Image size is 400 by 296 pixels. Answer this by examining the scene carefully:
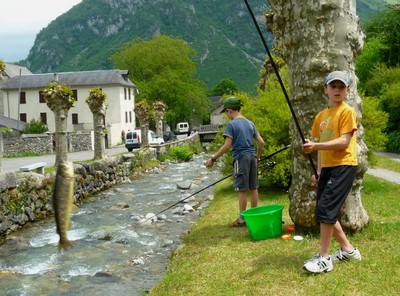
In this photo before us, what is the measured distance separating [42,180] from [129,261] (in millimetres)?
7246

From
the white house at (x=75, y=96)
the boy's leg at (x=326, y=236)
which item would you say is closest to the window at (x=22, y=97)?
the white house at (x=75, y=96)

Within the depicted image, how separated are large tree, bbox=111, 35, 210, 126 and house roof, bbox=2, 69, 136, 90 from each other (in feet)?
24.8

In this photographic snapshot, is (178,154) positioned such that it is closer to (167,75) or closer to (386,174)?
(386,174)

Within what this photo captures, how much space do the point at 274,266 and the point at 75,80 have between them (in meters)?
51.9

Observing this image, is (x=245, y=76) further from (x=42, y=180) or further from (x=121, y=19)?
(x=42, y=180)

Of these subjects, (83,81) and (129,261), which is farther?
(83,81)

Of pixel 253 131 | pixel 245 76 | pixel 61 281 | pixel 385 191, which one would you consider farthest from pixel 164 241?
pixel 245 76

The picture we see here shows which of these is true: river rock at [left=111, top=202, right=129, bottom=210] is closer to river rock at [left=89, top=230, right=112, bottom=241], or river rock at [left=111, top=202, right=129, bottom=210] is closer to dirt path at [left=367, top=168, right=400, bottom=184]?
river rock at [left=89, top=230, right=112, bottom=241]

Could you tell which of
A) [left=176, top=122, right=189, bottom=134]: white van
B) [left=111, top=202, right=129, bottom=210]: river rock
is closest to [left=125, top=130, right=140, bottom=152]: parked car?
[left=111, top=202, right=129, bottom=210]: river rock

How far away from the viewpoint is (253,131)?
314 inches

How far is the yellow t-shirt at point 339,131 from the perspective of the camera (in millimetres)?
4891

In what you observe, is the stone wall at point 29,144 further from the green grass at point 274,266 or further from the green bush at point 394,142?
the green grass at point 274,266

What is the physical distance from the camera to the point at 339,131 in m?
4.96

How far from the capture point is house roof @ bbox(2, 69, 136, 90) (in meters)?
53.1
